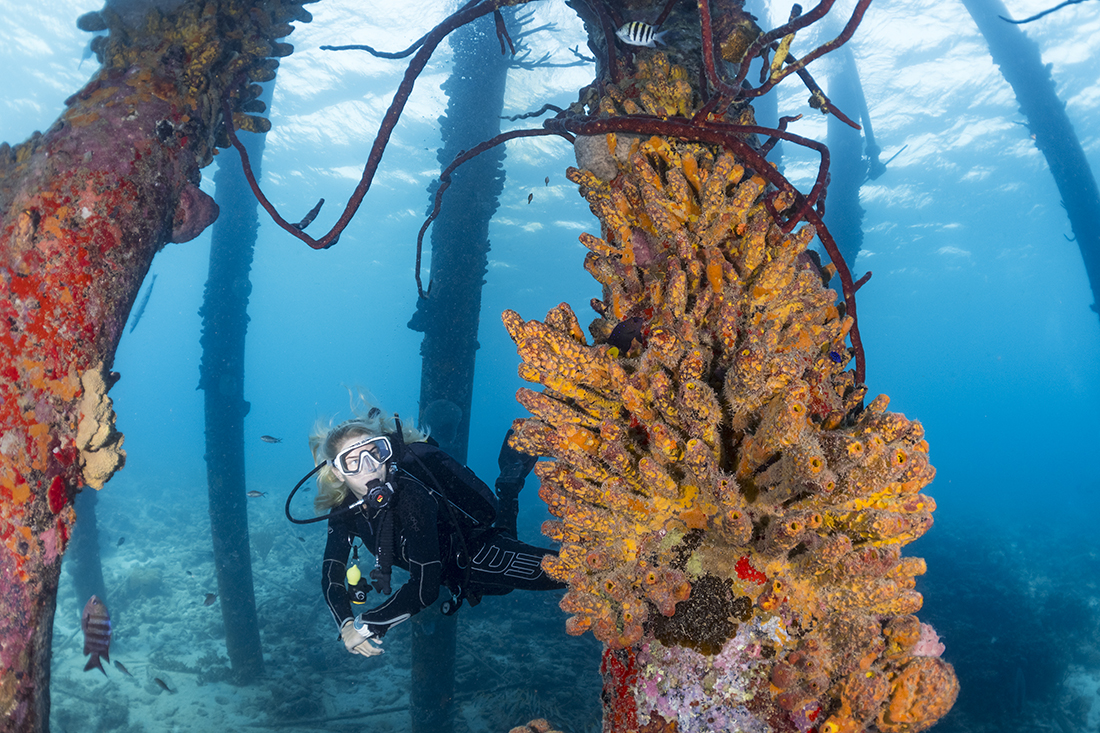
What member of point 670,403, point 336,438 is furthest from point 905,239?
point 670,403

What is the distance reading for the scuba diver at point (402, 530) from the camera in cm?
364

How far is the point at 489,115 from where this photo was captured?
9.00 metres

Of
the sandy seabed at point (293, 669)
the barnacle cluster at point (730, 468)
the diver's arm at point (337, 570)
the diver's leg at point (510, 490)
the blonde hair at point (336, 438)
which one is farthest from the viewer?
the sandy seabed at point (293, 669)

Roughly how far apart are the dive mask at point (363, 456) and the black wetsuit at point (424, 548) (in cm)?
18

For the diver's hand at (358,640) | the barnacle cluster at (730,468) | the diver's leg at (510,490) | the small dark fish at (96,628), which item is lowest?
the small dark fish at (96,628)

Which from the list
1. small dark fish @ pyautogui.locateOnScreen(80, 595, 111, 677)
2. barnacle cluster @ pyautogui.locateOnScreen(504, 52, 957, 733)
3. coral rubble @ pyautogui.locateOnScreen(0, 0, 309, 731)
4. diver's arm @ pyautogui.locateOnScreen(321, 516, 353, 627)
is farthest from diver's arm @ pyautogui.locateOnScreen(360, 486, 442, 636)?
small dark fish @ pyautogui.locateOnScreen(80, 595, 111, 677)

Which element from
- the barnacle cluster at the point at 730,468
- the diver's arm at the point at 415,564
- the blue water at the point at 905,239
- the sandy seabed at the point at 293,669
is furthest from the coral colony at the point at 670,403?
the sandy seabed at the point at 293,669

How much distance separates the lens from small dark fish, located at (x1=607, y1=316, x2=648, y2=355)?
219 centimetres

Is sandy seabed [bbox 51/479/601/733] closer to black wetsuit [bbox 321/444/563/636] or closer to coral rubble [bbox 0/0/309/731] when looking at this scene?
black wetsuit [bbox 321/444/563/636]

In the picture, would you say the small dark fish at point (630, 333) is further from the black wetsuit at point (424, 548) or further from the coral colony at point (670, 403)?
the black wetsuit at point (424, 548)

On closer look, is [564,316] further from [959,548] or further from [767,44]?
[959,548]

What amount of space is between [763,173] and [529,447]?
1.54m

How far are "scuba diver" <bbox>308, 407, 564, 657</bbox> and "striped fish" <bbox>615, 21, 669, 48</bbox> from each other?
3190mm

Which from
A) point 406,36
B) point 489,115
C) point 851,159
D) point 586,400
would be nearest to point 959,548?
point 851,159
